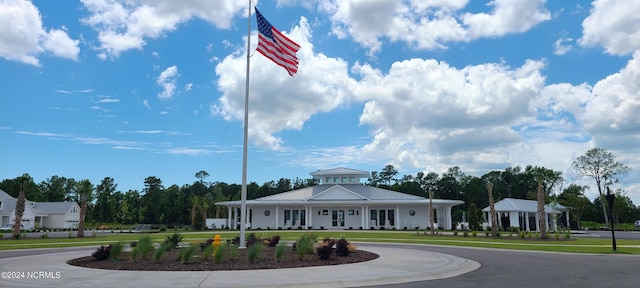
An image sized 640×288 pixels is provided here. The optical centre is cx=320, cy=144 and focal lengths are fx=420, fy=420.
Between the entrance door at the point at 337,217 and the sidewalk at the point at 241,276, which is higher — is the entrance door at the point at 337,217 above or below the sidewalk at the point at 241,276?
above

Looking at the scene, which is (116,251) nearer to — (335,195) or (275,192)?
(335,195)

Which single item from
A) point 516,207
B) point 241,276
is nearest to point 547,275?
point 241,276

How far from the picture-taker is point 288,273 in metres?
11.1

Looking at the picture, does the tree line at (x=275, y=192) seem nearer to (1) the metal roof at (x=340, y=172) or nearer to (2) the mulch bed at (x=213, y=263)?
(1) the metal roof at (x=340, y=172)

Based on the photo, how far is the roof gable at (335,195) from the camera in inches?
1848

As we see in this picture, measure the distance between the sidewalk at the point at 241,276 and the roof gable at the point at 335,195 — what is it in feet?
111

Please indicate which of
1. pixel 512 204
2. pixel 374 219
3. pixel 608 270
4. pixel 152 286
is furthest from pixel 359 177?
pixel 152 286

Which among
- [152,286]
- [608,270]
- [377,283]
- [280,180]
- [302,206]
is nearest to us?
[152,286]

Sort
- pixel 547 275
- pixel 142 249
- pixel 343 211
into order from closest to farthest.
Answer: pixel 547 275
pixel 142 249
pixel 343 211

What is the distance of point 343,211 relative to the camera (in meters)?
48.0

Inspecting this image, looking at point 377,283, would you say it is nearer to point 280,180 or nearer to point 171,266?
point 171,266

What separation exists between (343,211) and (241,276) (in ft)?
125

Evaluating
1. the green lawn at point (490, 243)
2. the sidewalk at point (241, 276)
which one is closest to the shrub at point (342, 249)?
the sidewalk at point (241, 276)

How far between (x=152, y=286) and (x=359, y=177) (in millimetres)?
44673
